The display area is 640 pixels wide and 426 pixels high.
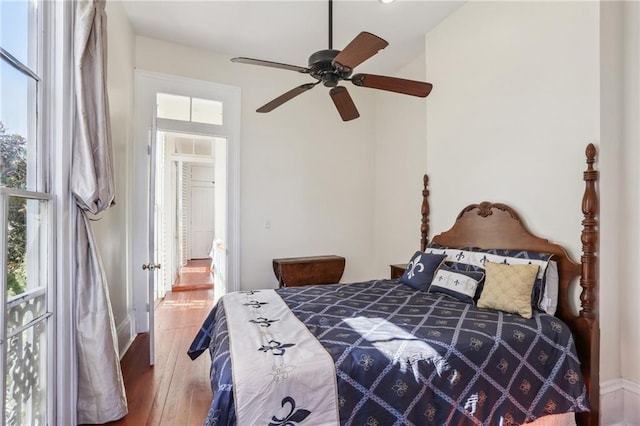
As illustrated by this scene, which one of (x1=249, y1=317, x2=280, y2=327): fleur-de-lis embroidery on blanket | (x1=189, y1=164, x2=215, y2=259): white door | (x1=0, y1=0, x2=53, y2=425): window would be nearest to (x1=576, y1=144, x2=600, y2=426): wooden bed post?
(x1=249, y1=317, x2=280, y2=327): fleur-de-lis embroidery on blanket

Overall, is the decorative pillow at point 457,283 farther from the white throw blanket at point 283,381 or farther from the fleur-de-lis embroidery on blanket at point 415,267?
the white throw blanket at point 283,381

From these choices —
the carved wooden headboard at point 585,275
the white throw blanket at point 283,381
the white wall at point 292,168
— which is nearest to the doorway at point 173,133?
the white wall at point 292,168

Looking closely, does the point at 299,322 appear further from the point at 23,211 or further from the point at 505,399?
the point at 23,211

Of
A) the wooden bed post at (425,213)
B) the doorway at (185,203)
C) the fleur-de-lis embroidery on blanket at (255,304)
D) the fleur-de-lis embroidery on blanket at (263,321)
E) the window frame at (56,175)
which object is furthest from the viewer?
the doorway at (185,203)

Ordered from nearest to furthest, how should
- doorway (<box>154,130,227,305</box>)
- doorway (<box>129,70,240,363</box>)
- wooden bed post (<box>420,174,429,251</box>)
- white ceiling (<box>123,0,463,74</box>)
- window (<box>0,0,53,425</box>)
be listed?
window (<box>0,0,53,425</box>) < white ceiling (<box>123,0,463,74</box>) < wooden bed post (<box>420,174,429,251</box>) < doorway (<box>129,70,240,363</box>) < doorway (<box>154,130,227,305</box>)

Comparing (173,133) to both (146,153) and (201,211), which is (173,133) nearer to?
(146,153)

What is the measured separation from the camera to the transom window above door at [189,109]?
356 cm

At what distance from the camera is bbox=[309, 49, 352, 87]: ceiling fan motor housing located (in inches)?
78.4

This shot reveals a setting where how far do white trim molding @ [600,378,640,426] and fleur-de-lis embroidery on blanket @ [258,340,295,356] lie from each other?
1.97 m

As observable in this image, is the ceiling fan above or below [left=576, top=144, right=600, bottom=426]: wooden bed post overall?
above

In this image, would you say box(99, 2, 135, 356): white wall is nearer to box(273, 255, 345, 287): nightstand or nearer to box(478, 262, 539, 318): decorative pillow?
box(273, 255, 345, 287): nightstand

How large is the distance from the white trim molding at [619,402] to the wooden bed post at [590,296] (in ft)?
0.29

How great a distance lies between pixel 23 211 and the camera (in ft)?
5.01

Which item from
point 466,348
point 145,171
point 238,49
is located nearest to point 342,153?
point 238,49
